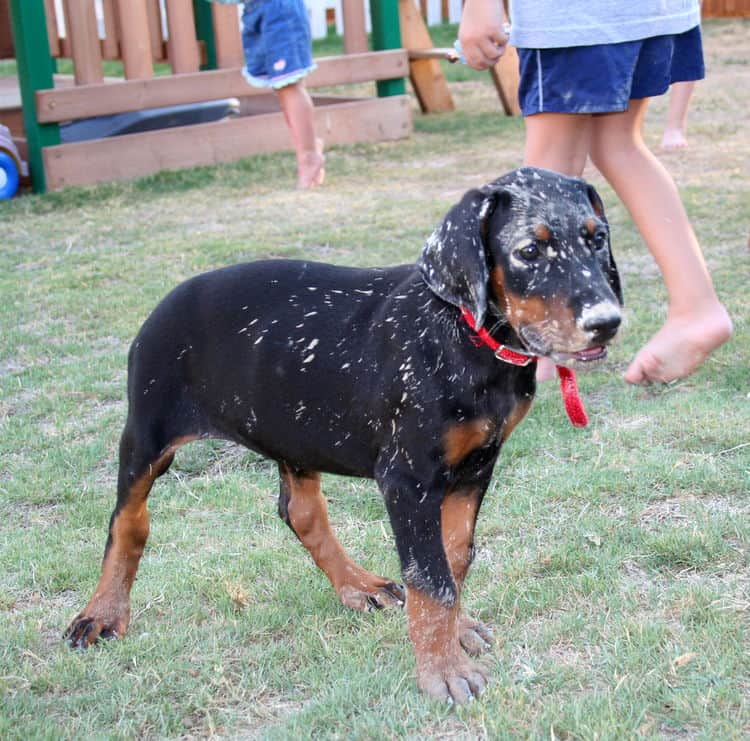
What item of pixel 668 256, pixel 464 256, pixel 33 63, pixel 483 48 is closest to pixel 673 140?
pixel 33 63

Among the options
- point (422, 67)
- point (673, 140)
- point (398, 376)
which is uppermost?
point (422, 67)

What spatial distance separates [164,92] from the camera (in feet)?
31.7

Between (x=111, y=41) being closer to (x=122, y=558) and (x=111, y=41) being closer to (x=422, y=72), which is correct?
(x=422, y=72)

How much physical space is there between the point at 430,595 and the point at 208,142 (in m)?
7.72

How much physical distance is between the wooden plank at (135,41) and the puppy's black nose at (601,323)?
7778mm

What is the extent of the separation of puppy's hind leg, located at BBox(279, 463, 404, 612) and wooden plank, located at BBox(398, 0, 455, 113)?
31.7 ft

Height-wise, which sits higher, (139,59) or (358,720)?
(139,59)

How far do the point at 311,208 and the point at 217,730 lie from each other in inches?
228

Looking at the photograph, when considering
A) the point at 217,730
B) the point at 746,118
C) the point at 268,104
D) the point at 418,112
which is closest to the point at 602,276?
the point at 217,730

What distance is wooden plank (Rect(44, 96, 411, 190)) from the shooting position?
9.27 meters

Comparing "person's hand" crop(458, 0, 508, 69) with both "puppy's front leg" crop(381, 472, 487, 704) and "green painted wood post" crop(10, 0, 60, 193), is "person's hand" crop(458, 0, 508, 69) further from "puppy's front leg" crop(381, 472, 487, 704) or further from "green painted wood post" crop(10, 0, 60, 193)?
"green painted wood post" crop(10, 0, 60, 193)

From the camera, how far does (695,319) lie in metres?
4.30

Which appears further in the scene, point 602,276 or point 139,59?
point 139,59

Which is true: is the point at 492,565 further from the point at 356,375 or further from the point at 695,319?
the point at 695,319
